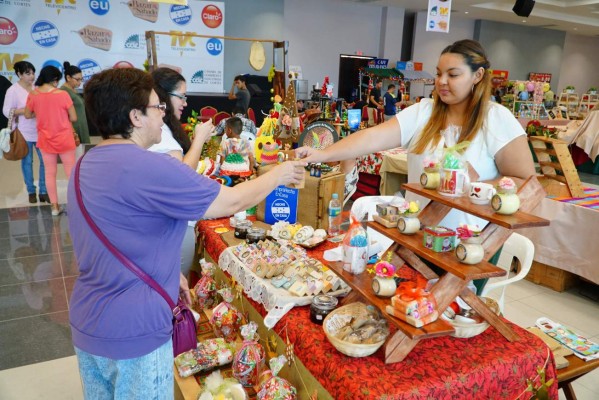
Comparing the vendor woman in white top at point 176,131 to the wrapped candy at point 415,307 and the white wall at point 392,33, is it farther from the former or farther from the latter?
the white wall at point 392,33

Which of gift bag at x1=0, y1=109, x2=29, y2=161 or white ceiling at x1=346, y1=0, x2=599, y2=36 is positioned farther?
white ceiling at x1=346, y1=0, x2=599, y2=36

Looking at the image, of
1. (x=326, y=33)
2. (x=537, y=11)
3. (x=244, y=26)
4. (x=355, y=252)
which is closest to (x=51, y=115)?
(x=355, y=252)

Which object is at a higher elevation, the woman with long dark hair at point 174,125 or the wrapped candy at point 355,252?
the woman with long dark hair at point 174,125

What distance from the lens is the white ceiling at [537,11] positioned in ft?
44.6

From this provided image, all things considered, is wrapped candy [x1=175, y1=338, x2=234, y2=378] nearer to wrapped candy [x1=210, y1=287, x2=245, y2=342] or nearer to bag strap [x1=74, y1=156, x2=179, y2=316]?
wrapped candy [x1=210, y1=287, x2=245, y2=342]

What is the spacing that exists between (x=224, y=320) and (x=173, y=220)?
3.16ft

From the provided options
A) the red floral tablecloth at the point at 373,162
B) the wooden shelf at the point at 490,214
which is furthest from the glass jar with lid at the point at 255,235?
the red floral tablecloth at the point at 373,162

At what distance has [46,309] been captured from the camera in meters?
3.50

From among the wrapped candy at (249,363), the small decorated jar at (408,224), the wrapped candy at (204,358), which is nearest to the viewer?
the small decorated jar at (408,224)

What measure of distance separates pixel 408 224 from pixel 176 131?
63.4 inches

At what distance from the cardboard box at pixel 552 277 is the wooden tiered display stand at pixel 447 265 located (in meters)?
2.93

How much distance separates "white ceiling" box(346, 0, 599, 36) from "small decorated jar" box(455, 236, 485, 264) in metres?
13.6

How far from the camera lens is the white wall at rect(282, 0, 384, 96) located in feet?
45.6

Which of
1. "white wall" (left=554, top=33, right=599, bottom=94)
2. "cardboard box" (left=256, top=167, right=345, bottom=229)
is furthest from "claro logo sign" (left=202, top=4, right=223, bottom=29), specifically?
"white wall" (left=554, top=33, right=599, bottom=94)
